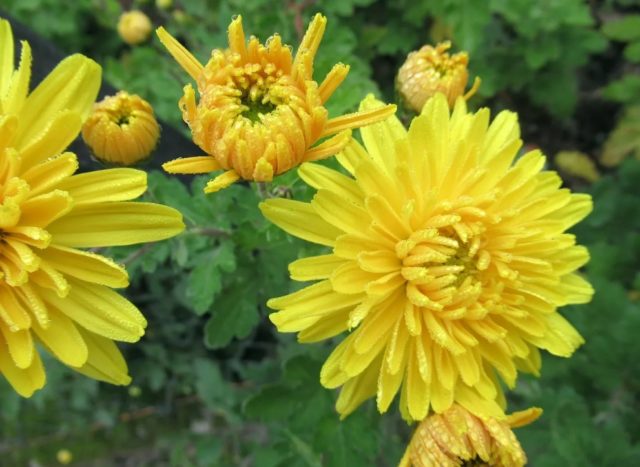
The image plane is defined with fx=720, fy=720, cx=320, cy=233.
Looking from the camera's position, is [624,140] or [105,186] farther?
[624,140]

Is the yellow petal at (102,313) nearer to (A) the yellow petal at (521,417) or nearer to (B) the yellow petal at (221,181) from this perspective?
(B) the yellow petal at (221,181)

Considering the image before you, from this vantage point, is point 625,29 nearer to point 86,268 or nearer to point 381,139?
point 381,139

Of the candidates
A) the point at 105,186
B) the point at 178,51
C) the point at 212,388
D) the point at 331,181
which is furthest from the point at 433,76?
the point at 212,388

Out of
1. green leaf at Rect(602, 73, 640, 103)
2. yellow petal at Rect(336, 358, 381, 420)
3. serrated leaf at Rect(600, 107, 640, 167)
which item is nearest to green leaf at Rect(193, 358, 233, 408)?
yellow petal at Rect(336, 358, 381, 420)

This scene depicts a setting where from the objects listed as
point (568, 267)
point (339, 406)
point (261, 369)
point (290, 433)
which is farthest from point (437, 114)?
point (261, 369)

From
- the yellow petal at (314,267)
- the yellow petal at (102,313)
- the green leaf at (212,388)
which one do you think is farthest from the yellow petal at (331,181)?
the green leaf at (212,388)
